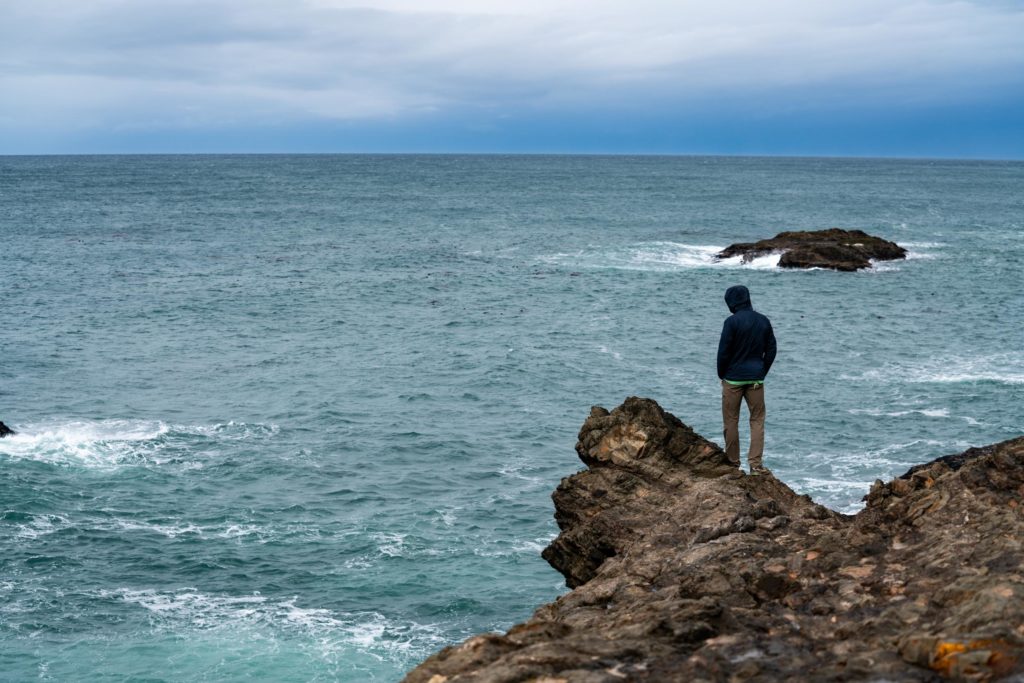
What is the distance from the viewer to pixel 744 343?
565 inches

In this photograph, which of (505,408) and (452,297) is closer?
(505,408)

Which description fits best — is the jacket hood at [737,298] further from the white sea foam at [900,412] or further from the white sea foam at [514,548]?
the white sea foam at [900,412]

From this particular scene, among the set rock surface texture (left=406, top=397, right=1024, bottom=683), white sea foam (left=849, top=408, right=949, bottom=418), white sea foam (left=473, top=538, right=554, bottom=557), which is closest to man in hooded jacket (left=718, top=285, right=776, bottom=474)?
rock surface texture (left=406, top=397, right=1024, bottom=683)

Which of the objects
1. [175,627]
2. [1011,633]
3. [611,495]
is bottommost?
[175,627]

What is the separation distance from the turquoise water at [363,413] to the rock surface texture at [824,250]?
205 cm

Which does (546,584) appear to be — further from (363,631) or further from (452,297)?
(452,297)

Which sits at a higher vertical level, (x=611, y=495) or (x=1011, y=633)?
(x=1011, y=633)

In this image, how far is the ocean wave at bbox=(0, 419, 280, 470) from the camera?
31.2 m

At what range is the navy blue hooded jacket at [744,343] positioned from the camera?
14195 millimetres

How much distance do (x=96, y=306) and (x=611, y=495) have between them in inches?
1990

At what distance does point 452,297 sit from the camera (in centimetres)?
6191

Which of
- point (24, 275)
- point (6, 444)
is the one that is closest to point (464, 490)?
point (6, 444)

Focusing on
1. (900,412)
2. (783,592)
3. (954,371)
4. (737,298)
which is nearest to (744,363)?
(737,298)

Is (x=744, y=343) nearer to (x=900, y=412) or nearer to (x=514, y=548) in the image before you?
(x=514, y=548)
